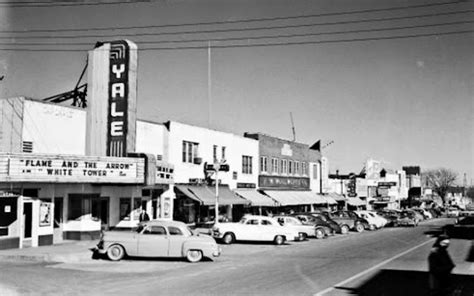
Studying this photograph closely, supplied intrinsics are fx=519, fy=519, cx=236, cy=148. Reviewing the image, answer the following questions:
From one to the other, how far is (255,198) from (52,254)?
2257 cm

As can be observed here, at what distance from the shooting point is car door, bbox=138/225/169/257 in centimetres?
1948

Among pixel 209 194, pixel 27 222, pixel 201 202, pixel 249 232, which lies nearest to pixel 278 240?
pixel 249 232

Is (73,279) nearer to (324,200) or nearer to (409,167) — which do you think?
(324,200)

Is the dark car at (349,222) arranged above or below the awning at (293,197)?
below

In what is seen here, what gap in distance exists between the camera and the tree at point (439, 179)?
5758 inches

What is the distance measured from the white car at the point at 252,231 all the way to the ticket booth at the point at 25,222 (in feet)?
28.7

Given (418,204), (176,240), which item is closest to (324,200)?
(176,240)

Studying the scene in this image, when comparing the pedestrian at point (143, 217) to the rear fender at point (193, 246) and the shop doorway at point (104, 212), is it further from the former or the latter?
the rear fender at point (193, 246)

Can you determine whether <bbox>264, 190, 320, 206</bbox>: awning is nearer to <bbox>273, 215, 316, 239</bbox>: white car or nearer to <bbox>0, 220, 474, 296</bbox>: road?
<bbox>273, 215, 316, 239</bbox>: white car

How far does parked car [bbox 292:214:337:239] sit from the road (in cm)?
1037

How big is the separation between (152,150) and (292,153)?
2237 cm

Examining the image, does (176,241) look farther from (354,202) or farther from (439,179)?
(439,179)

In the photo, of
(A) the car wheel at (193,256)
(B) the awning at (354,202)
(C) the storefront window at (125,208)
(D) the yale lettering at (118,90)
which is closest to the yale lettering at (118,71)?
(D) the yale lettering at (118,90)

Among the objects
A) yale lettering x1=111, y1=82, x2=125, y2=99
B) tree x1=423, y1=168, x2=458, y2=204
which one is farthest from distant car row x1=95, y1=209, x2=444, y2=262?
tree x1=423, y1=168, x2=458, y2=204
